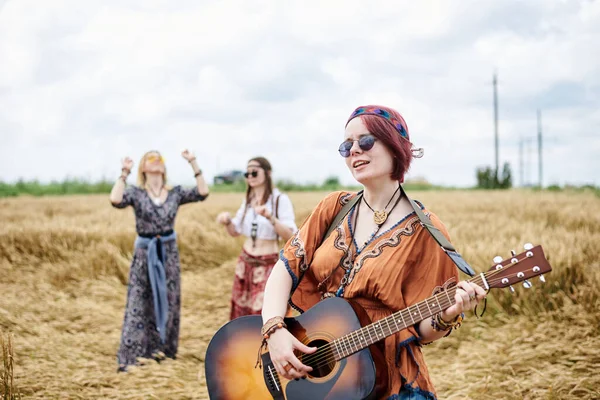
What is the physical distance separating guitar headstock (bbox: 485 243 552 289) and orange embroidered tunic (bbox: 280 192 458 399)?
175 millimetres

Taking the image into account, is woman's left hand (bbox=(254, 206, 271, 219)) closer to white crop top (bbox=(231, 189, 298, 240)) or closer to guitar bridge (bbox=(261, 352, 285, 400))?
white crop top (bbox=(231, 189, 298, 240))

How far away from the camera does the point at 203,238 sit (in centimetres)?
1060

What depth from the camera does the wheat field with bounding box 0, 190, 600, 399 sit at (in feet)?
14.3

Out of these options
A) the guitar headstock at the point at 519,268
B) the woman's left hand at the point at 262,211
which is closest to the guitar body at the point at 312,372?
the guitar headstock at the point at 519,268

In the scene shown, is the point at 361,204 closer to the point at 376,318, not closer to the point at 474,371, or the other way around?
the point at 376,318

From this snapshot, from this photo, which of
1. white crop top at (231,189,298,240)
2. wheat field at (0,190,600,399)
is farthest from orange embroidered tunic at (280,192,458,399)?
white crop top at (231,189,298,240)

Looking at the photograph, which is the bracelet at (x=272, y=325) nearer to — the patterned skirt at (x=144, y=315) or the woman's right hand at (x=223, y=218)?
the woman's right hand at (x=223, y=218)

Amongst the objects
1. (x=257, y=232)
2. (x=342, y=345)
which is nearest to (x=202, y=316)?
(x=257, y=232)

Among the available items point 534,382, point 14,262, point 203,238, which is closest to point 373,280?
point 534,382

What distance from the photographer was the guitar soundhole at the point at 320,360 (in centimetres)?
223

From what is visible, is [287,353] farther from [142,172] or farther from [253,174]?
[142,172]

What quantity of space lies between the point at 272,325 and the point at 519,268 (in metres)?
0.99

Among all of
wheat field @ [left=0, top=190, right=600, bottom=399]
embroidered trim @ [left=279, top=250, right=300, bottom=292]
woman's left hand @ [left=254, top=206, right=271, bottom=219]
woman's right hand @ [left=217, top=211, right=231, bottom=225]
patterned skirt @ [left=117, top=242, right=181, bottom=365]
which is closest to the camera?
embroidered trim @ [left=279, top=250, right=300, bottom=292]

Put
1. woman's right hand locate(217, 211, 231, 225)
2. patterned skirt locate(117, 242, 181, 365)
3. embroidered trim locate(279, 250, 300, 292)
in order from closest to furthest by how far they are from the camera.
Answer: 1. embroidered trim locate(279, 250, 300, 292)
2. patterned skirt locate(117, 242, 181, 365)
3. woman's right hand locate(217, 211, 231, 225)
